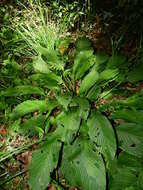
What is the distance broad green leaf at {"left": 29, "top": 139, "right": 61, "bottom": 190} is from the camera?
1.70m

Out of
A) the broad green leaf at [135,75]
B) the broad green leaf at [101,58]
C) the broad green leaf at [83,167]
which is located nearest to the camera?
the broad green leaf at [83,167]

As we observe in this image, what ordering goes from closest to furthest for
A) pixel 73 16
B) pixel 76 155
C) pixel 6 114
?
pixel 76 155, pixel 6 114, pixel 73 16

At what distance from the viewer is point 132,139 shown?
1.72 m

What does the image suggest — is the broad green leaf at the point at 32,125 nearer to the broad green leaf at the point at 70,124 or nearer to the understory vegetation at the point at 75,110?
the understory vegetation at the point at 75,110

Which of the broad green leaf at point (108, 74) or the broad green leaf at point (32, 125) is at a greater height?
the broad green leaf at point (108, 74)

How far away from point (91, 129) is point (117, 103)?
40cm

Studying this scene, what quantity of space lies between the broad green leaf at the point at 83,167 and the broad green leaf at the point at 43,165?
9cm

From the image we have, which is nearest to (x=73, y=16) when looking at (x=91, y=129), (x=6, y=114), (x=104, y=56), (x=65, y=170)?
(x=104, y=56)

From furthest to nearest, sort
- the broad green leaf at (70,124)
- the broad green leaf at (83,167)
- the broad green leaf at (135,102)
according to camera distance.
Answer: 1. the broad green leaf at (135,102)
2. the broad green leaf at (70,124)
3. the broad green leaf at (83,167)

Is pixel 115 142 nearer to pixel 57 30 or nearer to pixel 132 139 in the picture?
pixel 132 139

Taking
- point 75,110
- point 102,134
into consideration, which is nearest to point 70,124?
point 75,110

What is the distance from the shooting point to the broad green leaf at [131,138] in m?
1.69

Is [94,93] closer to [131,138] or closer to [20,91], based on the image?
[131,138]

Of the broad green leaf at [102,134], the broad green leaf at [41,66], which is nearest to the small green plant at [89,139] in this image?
the broad green leaf at [102,134]
